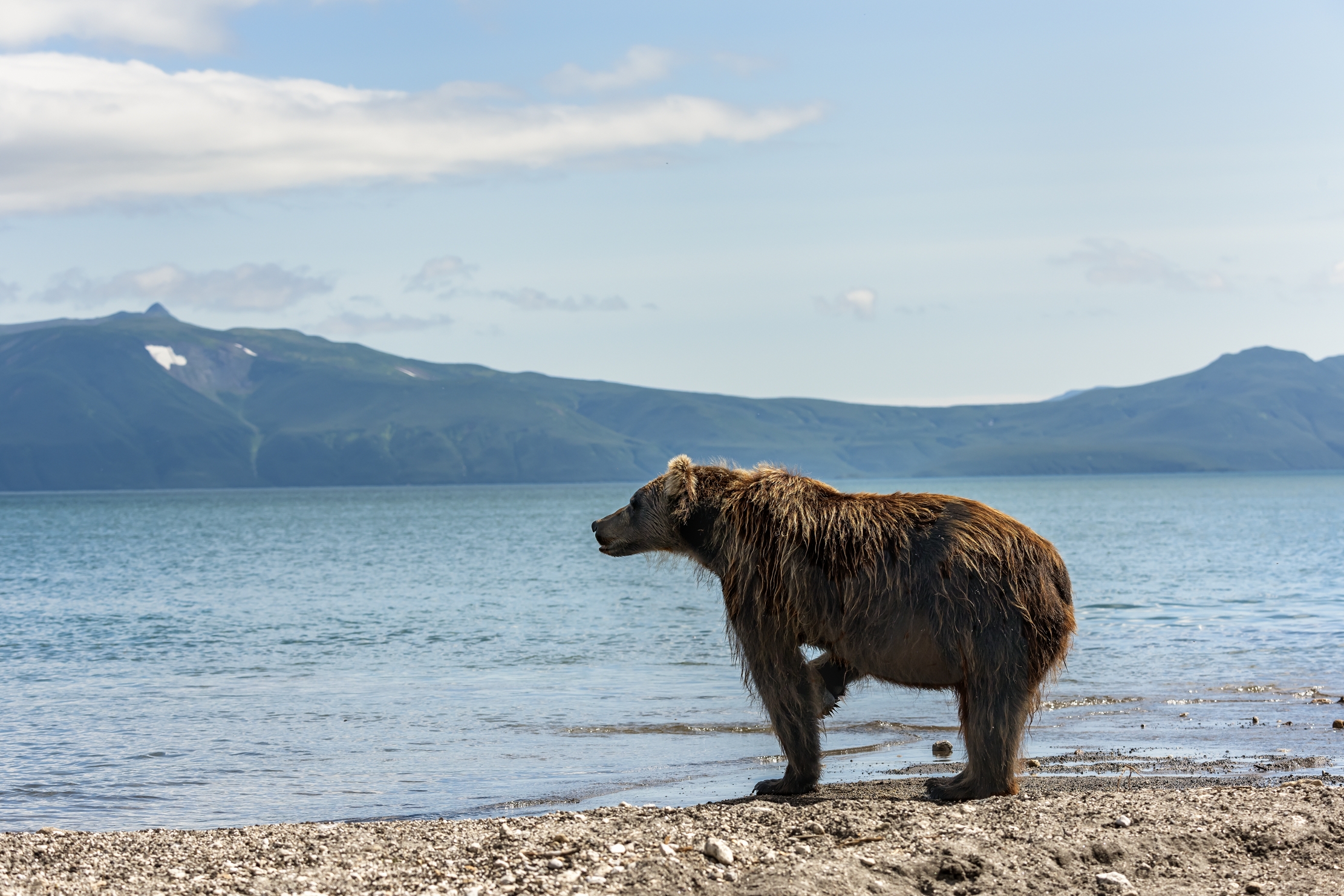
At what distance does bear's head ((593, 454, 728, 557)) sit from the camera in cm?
971

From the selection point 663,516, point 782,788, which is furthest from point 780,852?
point 663,516

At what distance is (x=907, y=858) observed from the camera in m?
7.05

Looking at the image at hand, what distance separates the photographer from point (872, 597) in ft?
28.8

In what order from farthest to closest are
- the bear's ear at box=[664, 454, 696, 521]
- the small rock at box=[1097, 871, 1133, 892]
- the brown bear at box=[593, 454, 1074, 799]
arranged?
the bear's ear at box=[664, 454, 696, 521]
the brown bear at box=[593, 454, 1074, 799]
the small rock at box=[1097, 871, 1133, 892]

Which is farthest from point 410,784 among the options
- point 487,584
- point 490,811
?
point 487,584

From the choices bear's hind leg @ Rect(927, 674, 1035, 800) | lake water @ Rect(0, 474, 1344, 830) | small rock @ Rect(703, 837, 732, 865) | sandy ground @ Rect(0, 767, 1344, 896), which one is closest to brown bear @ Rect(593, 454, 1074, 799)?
bear's hind leg @ Rect(927, 674, 1035, 800)

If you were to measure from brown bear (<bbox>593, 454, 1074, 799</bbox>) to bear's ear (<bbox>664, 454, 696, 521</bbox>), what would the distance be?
0.03 feet

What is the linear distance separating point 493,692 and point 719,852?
12213mm

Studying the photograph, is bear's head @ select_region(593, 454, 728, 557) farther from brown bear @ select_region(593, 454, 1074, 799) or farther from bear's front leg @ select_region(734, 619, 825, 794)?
bear's front leg @ select_region(734, 619, 825, 794)

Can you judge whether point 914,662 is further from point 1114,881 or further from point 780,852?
point 1114,881

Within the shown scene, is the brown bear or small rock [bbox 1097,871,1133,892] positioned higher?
the brown bear

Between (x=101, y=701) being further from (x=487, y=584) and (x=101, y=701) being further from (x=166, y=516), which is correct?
(x=166, y=516)

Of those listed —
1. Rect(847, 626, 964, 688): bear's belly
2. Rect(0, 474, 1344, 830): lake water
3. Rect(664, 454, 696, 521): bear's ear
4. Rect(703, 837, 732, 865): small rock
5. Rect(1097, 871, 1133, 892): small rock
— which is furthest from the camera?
Rect(0, 474, 1344, 830): lake water

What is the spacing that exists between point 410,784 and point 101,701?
8.42 m
